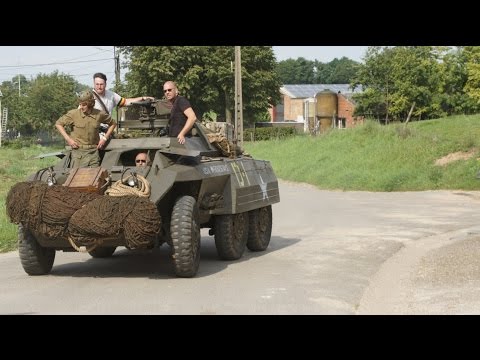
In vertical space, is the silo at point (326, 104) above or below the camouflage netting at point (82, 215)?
below

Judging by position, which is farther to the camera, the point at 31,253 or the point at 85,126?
the point at 85,126

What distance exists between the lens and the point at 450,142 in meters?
32.4

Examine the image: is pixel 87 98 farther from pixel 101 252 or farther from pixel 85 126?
pixel 101 252

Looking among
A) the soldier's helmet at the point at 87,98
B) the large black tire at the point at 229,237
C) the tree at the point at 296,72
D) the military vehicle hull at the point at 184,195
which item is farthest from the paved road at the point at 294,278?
the tree at the point at 296,72

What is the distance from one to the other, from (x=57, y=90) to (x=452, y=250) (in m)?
77.9

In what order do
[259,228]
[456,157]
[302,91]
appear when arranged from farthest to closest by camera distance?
[302,91], [456,157], [259,228]

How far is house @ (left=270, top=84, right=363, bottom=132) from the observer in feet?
246

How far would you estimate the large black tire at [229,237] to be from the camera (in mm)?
11945

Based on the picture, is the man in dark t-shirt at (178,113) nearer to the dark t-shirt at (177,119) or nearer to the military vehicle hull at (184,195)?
the dark t-shirt at (177,119)

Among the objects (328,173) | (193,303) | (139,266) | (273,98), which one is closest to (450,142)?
(328,173)

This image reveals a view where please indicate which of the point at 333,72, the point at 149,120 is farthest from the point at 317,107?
the point at 333,72

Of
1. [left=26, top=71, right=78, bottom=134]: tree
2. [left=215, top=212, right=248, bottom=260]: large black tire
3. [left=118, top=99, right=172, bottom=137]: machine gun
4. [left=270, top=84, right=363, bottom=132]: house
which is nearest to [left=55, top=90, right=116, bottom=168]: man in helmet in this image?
[left=118, top=99, right=172, bottom=137]: machine gun

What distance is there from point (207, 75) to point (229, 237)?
54.6m

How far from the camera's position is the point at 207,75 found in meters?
65.9
